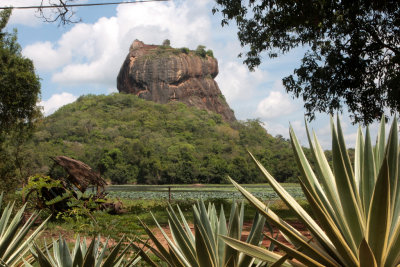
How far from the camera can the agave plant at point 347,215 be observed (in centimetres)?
120

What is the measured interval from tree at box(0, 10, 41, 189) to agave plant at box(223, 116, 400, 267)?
15.8 m

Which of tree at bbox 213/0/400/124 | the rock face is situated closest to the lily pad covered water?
tree at bbox 213/0/400/124

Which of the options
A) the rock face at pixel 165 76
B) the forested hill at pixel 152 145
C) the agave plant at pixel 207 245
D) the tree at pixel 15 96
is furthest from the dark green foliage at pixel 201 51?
the agave plant at pixel 207 245

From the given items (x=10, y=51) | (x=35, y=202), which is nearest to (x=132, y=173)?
(x=10, y=51)

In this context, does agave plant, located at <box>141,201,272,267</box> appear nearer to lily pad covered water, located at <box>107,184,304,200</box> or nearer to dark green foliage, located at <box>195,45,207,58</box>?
lily pad covered water, located at <box>107,184,304,200</box>

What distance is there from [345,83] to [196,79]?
3625 inches

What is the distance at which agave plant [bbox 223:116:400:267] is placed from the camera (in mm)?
1204

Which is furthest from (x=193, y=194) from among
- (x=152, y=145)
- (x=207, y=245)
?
(x=152, y=145)

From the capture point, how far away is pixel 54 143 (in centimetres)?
5478

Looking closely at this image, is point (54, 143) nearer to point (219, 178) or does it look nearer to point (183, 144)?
point (183, 144)

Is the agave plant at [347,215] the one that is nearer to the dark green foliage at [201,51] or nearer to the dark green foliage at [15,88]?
the dark green foliage at [15,88]

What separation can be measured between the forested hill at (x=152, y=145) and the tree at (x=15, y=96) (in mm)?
18279

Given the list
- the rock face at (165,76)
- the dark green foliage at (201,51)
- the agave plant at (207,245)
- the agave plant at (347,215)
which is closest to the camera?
the agave plant at (347,215)

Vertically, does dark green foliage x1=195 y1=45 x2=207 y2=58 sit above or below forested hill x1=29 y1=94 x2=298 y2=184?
above
